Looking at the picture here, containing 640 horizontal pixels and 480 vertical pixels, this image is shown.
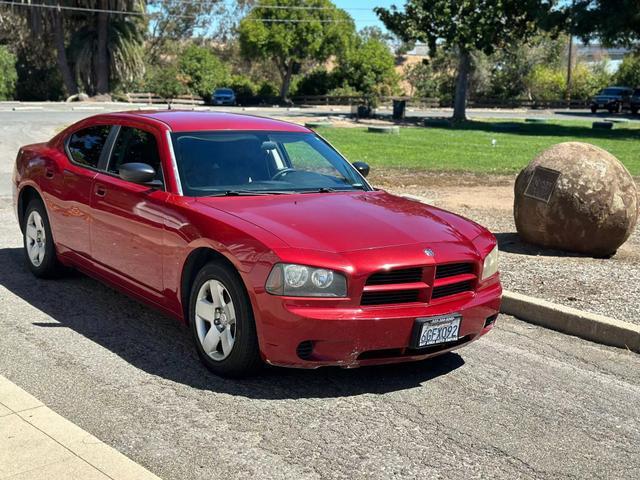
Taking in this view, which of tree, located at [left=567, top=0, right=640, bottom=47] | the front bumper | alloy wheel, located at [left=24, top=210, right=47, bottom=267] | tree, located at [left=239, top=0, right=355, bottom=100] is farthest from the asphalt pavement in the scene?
tree, located at [left=239, top=0, right=355, bottom=100]

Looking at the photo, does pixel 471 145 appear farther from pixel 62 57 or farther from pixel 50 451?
pixel 62 57

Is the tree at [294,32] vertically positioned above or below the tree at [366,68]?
above

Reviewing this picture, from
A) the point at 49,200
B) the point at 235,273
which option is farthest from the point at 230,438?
the point at 49,200

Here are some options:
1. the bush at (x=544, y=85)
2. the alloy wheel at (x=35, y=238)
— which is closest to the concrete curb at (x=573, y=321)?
the alloy wheel at (x=35, y=238)

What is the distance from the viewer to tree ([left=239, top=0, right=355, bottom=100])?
63.3 m

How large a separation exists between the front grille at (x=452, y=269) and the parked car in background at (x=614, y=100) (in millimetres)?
58599

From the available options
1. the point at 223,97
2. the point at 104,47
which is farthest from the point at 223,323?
the point at 104,47

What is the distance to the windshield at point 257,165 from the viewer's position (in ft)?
19.4

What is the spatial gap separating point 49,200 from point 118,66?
5094 centimetres

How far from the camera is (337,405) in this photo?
4895mm

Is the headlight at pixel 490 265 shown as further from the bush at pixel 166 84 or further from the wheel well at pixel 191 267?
the bush at pixel 166 84

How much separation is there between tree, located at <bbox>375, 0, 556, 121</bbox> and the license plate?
34.9 meters

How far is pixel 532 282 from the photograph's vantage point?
25.9ft

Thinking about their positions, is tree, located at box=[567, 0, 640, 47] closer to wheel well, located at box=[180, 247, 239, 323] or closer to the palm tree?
wheel well, located at box=[180, 247, 239, 323]
